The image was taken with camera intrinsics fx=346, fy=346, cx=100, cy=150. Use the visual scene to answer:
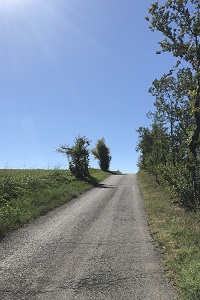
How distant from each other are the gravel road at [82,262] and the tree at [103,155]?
60.8 metres

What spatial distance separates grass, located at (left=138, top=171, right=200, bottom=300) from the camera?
6.45 metres

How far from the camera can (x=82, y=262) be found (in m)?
8.32

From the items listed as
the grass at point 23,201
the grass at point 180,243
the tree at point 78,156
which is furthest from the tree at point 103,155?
the grass at point 180,243

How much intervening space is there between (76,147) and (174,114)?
41.8ft

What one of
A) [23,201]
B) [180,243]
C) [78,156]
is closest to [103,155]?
[78,156]

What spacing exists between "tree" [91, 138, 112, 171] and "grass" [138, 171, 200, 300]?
5825cm

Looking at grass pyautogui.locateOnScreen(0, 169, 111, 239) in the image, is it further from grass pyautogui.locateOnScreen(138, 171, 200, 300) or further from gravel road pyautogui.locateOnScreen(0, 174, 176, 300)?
→ grass pyautogui.locateOnScreen(138, 171, 200, 300)

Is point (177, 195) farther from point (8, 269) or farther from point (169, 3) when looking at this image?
point (8, 269)

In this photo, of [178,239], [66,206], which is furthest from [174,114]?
[178,239]

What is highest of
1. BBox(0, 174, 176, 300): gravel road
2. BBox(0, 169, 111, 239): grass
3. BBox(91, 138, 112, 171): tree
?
BBox(91, 138, 112, 171): tree

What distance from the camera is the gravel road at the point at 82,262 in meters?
6.42

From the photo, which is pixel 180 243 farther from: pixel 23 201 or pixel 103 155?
pixel 103 155

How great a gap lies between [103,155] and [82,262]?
67020mm

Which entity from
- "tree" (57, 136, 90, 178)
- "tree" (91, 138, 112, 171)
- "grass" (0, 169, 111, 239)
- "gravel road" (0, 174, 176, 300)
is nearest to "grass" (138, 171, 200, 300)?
"gravel road" (0, 174, 176, 300)
